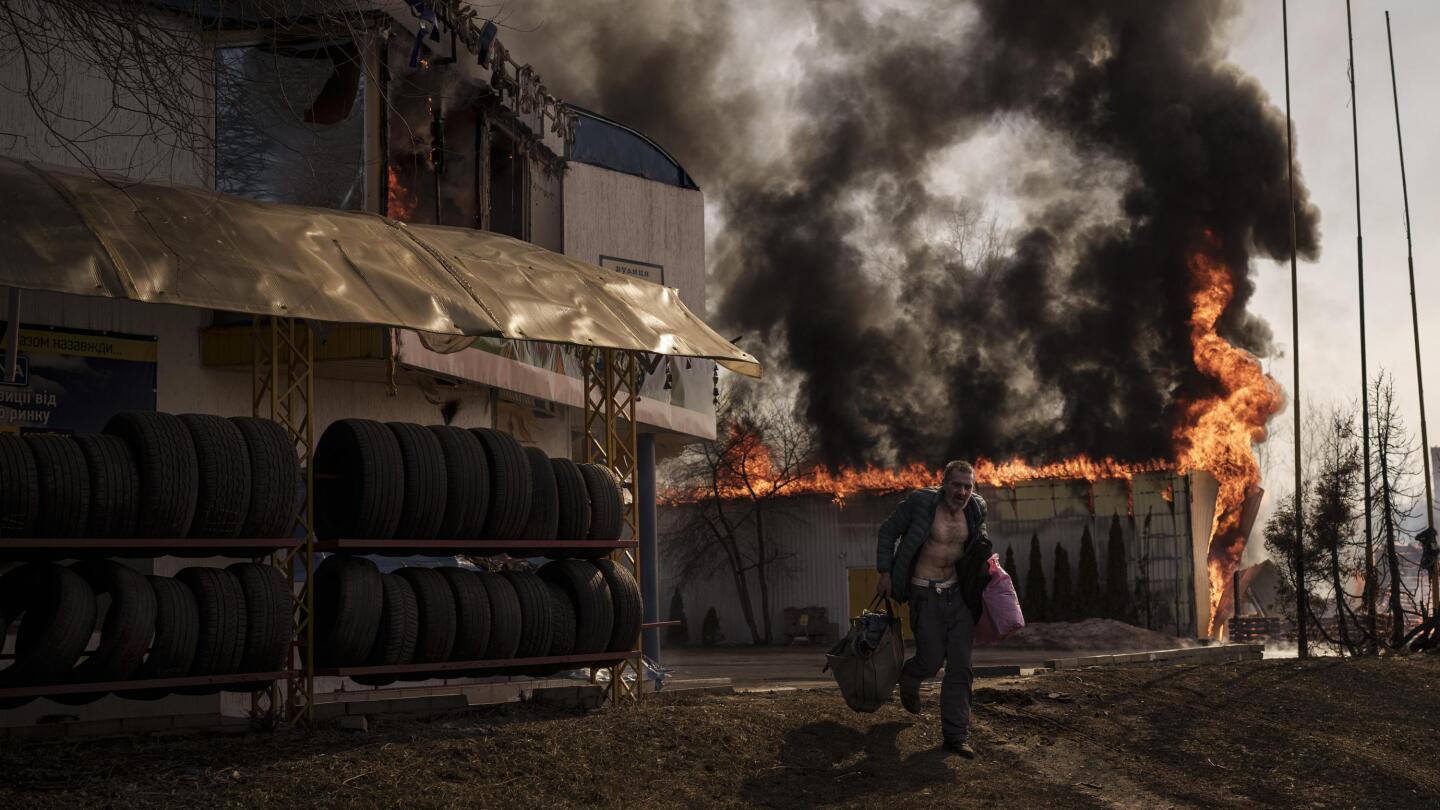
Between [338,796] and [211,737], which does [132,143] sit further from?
[338,796]

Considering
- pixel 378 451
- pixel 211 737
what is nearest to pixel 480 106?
pixel 378 451

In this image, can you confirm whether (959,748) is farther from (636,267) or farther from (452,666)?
(636,267)

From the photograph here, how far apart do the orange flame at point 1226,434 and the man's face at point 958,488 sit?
2697 centimetres

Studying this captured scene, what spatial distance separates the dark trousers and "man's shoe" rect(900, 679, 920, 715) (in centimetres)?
30

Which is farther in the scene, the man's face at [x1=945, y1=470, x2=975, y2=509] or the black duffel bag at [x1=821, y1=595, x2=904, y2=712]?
the black duffel bag at [x1=821, y1=595, x2=904, y2=712]

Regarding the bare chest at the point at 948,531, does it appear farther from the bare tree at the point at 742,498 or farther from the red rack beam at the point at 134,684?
the bare tree at the point at 742,498

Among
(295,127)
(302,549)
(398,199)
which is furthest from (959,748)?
(398,199)

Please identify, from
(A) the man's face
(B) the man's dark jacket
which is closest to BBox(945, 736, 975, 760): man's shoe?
(B) the man's dark jacket

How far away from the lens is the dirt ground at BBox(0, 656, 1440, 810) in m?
7.85

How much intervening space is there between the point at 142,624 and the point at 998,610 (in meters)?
5.63

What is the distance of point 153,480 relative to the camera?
9297 millimetres

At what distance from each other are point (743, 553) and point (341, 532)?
3260cm

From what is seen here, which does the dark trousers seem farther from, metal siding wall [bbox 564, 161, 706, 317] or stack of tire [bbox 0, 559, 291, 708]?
metal siding wall [bbox 564, 161, 706, 317]

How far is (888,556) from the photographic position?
417 inches
